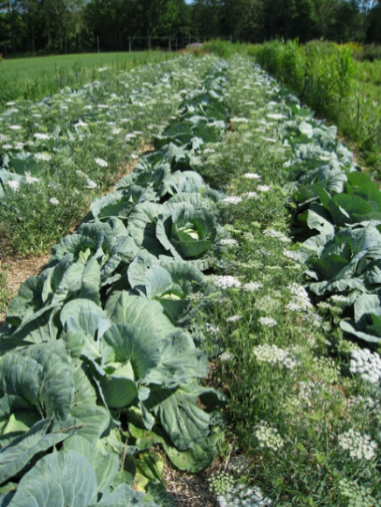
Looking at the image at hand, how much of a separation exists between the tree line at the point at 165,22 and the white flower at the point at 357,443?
50.0 meters

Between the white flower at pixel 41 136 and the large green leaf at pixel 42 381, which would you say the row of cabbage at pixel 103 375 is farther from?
the white flower at pixel 41 136

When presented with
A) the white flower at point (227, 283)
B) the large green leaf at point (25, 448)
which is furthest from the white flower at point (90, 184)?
the large green leaf at point (25, 448)

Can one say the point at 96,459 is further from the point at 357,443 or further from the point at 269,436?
the point at 357,443

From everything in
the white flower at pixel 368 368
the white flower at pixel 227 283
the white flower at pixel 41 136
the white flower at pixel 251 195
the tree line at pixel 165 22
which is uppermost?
the tree line at pixel 165 22

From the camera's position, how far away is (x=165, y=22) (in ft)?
189

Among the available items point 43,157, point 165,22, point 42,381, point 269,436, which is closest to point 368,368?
point 269,436

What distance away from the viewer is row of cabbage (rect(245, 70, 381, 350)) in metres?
3.09

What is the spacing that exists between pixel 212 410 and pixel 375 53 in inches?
1322

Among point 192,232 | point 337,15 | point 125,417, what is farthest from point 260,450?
point 337,15

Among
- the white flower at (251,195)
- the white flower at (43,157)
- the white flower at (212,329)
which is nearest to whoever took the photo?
the white flower at (212,329)

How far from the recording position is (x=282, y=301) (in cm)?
267

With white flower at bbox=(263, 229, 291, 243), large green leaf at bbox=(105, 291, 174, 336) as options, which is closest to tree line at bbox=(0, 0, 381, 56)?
white flower at bbox=(263, 229, 291, 243)

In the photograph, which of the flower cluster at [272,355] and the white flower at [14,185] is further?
the white flower at [14,185]

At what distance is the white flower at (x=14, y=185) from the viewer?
4480mm
